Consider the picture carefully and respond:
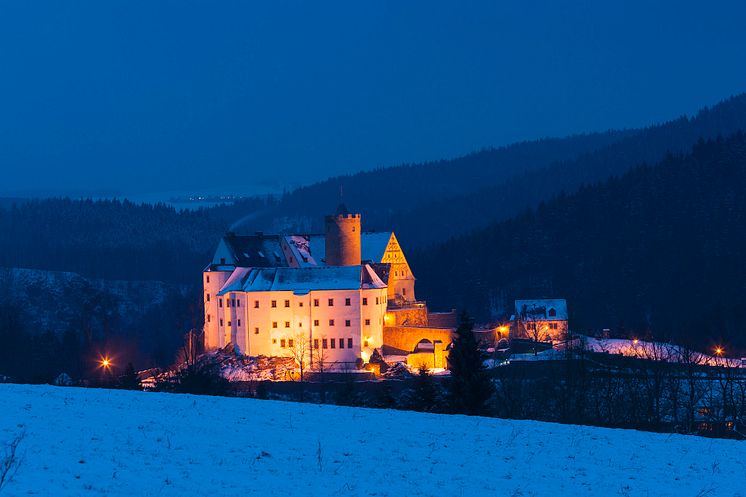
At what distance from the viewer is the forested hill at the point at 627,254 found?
11294 centimetres

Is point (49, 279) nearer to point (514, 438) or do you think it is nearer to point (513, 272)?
point (513, 272)

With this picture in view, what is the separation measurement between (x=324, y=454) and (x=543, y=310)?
72187mm

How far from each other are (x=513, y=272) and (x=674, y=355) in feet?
194

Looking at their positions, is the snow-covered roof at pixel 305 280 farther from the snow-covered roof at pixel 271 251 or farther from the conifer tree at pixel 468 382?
the conifer tree at pixel 468 382

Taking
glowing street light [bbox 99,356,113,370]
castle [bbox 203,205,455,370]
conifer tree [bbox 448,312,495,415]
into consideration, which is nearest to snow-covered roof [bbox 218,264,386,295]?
castle [bbox 203,205,455,370]

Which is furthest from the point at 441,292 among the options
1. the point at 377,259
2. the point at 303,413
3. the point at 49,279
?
the point at 303,413

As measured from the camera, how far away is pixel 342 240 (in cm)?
9650

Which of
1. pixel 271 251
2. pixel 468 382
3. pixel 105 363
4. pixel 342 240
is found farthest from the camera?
pixel 271 251

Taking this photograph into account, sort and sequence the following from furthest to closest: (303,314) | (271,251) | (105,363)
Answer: (271,251), (105,363), (303,314)

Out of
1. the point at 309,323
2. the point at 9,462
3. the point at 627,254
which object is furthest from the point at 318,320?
the point at 9,462

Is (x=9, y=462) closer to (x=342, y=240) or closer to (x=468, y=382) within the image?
(x=468, y=382)

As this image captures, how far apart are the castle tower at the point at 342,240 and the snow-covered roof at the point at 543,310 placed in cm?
1430

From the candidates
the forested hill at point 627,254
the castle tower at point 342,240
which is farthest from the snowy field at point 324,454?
the forested hill at point 627,254

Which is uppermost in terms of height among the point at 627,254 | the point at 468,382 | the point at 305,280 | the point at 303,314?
the point at 627,254
